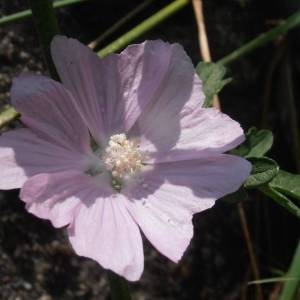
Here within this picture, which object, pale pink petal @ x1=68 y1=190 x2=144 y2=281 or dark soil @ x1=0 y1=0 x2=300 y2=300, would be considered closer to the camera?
pale pink petal @ x1=68 y1=190 x2=144 y2=281

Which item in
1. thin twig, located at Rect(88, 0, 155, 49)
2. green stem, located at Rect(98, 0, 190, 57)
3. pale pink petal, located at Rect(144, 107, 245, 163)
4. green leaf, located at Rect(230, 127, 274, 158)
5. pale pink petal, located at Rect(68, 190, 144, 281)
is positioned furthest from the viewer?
thin twig, located at Rect(88, 0, 155, 49)

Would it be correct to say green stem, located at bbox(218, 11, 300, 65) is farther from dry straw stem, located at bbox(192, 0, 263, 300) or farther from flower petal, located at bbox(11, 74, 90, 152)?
flower petal, located at bbox(11, 74, 90, 152)

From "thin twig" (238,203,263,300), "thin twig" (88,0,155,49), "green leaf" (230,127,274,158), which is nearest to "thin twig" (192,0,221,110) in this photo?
"thin twig" (88,0,155,49)

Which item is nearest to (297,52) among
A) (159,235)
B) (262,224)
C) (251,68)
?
(251,68)

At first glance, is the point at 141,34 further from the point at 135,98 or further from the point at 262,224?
the point at 262,224

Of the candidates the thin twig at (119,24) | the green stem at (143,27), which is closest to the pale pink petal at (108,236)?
the green stem at (143,27)

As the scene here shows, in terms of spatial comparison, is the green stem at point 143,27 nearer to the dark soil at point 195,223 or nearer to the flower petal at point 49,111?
the dark soil at point 195,223

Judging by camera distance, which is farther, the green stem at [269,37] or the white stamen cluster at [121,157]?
the green stem at [269,37]
